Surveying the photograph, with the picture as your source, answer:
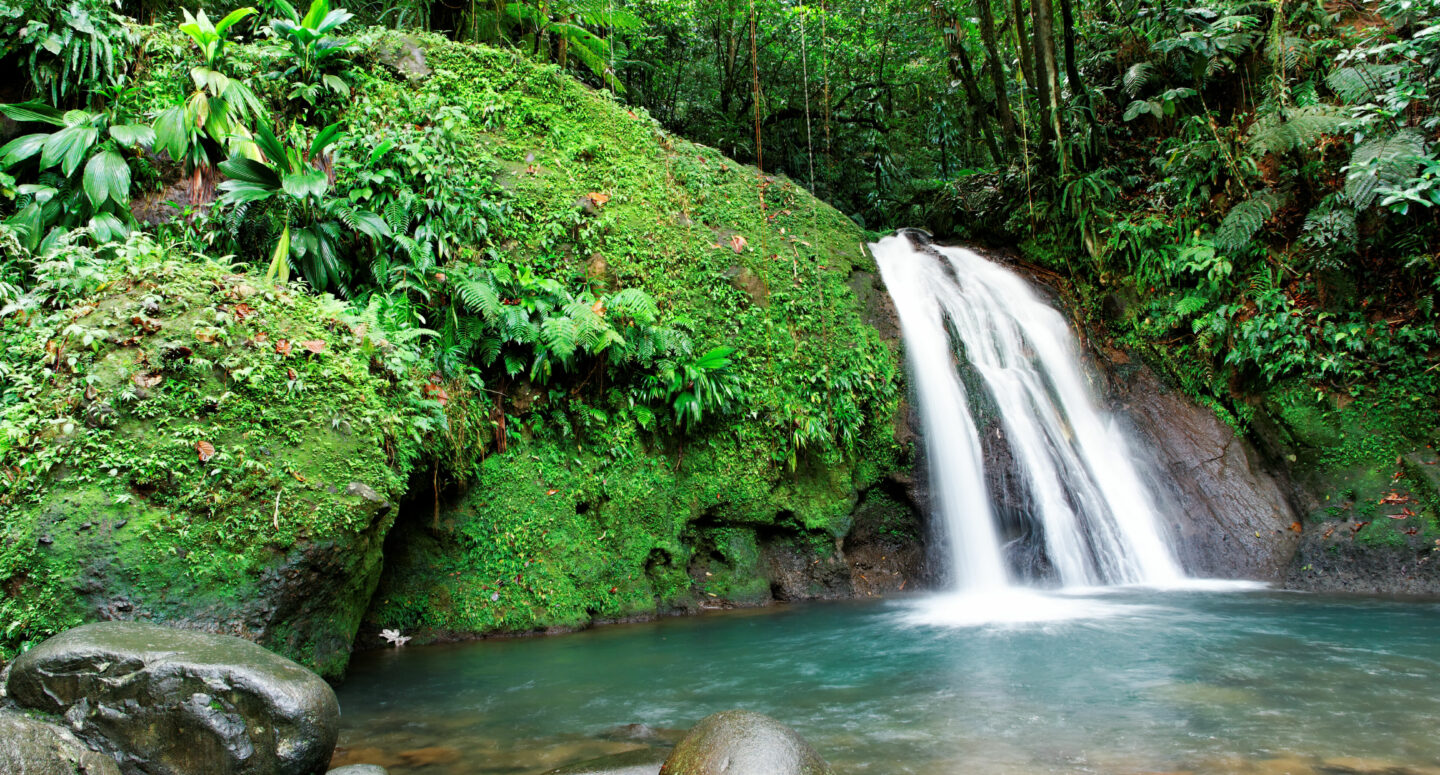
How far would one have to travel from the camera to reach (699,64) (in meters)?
16.1

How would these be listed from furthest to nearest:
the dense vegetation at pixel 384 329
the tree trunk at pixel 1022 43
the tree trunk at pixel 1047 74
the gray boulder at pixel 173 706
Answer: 1. the tree trunk at pixel 1022 43
2. the tree trunk at pixel 1047 74
3. the dense vegetation at pixel 384 329
4. the gray boulder at pixel 173 706

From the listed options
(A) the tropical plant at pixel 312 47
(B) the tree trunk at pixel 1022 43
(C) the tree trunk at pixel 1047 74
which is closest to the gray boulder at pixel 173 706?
(A) the tropical plant at pixel 312 47

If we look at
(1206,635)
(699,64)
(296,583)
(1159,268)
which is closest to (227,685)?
(296,583)

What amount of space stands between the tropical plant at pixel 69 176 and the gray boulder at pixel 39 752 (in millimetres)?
4574

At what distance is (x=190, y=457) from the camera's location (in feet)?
14.1

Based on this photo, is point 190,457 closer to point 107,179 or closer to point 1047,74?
point 107,179

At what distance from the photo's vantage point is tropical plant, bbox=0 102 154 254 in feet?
18.7

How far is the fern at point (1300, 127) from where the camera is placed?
788cm

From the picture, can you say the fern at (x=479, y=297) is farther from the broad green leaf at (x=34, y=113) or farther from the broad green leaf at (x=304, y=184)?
the broad green leaf at (x=34, y=113)

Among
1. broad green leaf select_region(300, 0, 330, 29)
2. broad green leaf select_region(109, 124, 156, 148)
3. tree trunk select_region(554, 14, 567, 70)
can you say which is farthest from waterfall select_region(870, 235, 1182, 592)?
broad green leaf select_region(109, 124, 156, 148)

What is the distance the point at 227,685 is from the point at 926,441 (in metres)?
6.63

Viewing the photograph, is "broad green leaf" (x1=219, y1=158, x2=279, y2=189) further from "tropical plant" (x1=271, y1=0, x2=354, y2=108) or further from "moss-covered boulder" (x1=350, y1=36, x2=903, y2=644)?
"tropical plant" (x1=271, y1=0, x2=354, y2=108)

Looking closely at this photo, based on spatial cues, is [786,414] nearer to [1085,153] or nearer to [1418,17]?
[1085,153]

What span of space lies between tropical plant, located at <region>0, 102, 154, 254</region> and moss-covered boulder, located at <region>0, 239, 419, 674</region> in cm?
87
